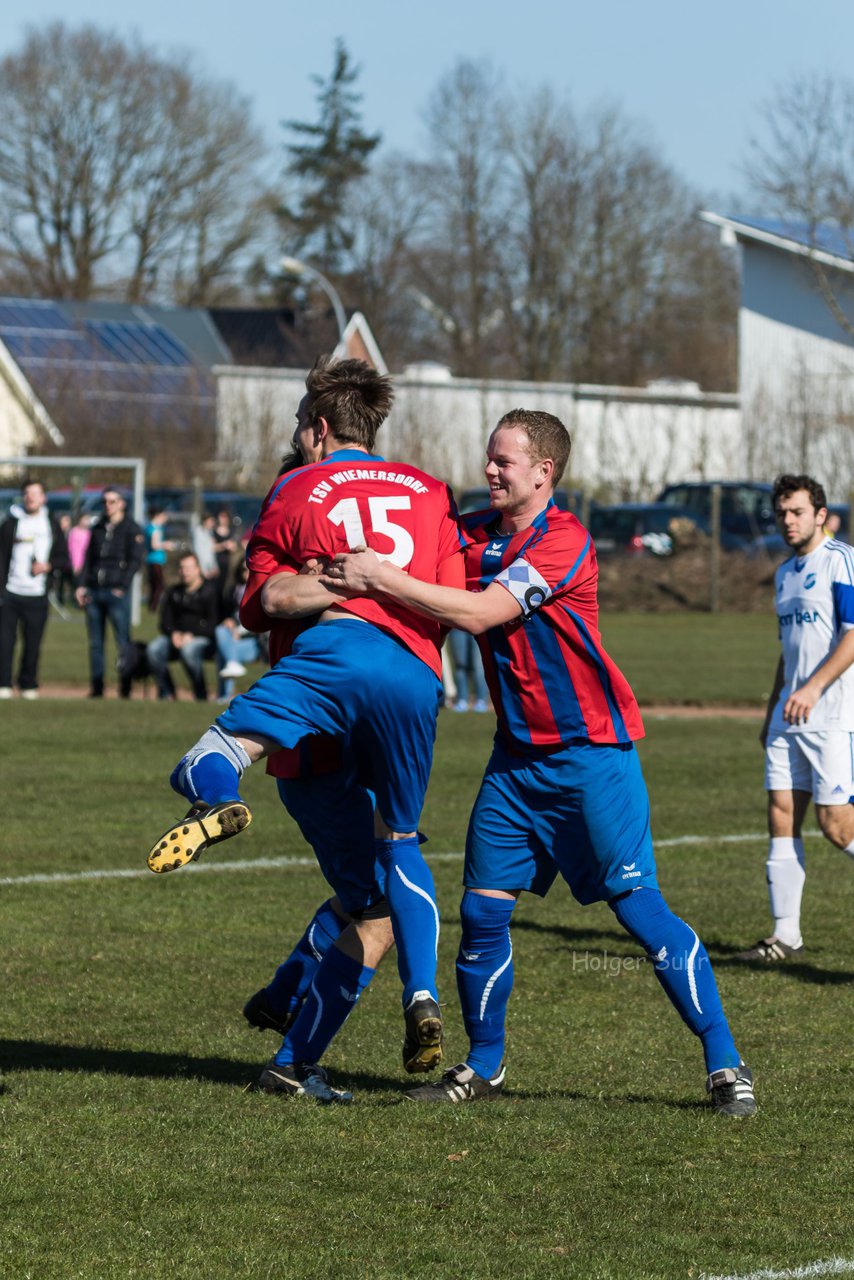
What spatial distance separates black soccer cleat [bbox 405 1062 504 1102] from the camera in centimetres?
543

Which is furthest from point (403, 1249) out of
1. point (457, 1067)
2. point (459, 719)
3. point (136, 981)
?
point (459, 719)

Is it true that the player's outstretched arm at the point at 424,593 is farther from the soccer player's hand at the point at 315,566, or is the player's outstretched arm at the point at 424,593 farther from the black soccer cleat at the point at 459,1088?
the black soccer cleat at the point at 459,1088

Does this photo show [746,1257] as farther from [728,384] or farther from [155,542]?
[728,384]

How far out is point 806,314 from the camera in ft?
172

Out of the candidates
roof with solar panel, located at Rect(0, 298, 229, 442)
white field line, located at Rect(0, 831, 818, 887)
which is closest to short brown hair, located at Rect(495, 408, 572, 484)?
white field line, located at Rect(0, 831, 818, 887)

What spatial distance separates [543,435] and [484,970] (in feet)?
5.09

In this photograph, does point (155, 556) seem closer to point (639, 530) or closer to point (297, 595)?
point (639, 530)

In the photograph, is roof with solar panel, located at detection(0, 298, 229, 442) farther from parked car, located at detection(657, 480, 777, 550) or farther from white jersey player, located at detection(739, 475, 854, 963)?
white jersey player, located at detection(739, 475, 854, 963)

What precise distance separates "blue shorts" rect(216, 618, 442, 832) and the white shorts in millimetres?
3159

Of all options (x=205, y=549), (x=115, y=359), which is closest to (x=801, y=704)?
(x=205, y=549)

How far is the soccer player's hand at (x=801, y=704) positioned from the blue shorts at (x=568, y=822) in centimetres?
233

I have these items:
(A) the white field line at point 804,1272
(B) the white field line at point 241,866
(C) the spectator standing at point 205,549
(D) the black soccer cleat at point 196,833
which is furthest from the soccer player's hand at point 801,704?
(C) the spectator standing at point 205,549

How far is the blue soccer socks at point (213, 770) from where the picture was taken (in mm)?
4613

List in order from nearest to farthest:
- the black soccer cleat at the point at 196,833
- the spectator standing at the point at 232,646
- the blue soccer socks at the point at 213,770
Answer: the black soccer cleat at the point at 196,833, the blue soccer socks at the point at 213,770, the spectator standing at the point at 232,646
